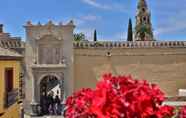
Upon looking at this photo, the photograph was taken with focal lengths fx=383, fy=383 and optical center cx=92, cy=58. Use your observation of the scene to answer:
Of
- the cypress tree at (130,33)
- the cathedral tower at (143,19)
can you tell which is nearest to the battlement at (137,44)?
the cypress tree at (130,33)

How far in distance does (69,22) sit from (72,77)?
11.0ft

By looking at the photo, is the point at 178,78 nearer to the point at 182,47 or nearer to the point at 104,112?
the point at 182,47

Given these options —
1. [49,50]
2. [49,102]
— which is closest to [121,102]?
[49,50]

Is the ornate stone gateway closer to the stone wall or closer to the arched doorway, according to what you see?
the arched doorway

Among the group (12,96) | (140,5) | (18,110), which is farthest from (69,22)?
(140,5)

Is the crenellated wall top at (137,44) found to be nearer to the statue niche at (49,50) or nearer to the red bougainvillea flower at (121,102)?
the statue niche at (49,50)

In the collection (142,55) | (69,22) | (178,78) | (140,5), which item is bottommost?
(178,78)

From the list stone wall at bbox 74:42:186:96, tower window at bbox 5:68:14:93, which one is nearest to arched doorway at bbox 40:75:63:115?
stone wall at bbox 74:42:186:96

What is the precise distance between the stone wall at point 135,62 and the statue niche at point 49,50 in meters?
1.16

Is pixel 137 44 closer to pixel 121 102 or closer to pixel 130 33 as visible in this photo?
pixel 130 33

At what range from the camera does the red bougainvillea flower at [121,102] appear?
204cm

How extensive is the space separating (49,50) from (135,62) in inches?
210

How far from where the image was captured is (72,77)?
76.0 ft

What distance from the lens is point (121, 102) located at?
2061mm
